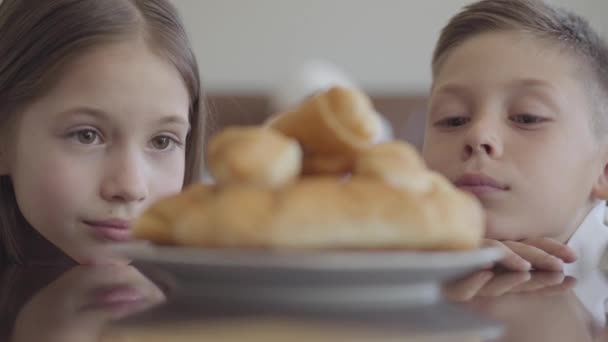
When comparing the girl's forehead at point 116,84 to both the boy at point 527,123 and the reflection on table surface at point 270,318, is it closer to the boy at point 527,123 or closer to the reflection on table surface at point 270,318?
the boy at point 527,123

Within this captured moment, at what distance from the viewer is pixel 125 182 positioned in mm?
1259

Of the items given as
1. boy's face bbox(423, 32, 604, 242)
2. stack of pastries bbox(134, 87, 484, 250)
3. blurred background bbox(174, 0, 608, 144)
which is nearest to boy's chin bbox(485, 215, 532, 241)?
boy's face bbox(423, 32, 604, 242)

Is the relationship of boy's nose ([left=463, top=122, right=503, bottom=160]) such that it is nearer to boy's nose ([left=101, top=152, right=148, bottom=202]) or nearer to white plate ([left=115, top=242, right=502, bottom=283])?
boy's nose ([left=101, top=152, right=148, bottom=202])

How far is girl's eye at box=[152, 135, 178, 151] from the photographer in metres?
1.41

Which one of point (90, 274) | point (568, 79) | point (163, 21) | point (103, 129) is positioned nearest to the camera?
point (90, 274)

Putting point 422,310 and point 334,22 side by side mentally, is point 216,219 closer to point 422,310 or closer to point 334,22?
point 422,310

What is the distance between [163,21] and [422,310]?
3.93ft

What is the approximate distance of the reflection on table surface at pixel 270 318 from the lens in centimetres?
40

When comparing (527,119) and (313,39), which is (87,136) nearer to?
(527,119)

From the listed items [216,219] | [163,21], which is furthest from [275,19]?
[216,219]

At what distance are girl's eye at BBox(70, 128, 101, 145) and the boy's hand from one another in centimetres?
66

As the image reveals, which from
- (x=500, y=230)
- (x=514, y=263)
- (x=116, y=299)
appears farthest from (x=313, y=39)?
(x=116, y=299)

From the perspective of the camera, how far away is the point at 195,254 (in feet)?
1.52

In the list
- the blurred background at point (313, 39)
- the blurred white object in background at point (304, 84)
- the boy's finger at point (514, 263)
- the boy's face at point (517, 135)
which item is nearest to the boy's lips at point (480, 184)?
the boy's face at point (517, 135)
